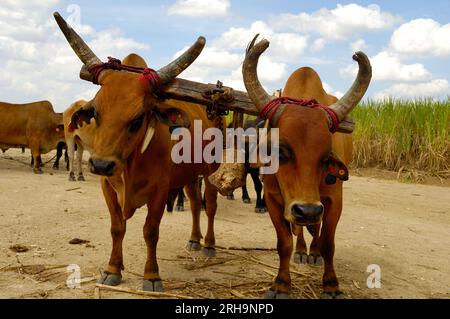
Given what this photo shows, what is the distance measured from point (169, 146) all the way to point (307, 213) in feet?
4.79

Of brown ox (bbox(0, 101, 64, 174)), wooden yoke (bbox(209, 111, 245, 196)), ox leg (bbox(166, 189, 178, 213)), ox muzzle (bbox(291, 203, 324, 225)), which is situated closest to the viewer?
ox muzzle (bbox(291, 203, 324, 225))

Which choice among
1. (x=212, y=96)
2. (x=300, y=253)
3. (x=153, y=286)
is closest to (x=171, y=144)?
(x=212, y=96)

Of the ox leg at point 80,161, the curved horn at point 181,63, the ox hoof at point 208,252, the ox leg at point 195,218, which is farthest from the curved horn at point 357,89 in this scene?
the ox leg at point 80,161

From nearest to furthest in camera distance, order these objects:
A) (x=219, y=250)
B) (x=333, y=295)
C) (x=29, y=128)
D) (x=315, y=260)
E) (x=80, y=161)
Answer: (x=333, y=295)
(x=315, y=260)
(x=219, y=250)
(x=80, y=161)
(x=29, y=128)

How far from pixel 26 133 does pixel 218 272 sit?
994 centimetres

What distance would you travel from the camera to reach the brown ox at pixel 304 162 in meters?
3.31

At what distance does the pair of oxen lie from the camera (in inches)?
133

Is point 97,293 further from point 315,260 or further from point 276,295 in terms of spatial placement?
point 315,260

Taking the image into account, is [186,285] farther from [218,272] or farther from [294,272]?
[294,272]

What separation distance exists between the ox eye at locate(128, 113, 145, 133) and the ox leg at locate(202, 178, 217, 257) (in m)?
2.16

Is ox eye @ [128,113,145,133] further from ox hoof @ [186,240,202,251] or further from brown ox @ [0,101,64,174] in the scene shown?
brown ox @ [0,101,64,174]

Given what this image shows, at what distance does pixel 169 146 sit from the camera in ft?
13.5

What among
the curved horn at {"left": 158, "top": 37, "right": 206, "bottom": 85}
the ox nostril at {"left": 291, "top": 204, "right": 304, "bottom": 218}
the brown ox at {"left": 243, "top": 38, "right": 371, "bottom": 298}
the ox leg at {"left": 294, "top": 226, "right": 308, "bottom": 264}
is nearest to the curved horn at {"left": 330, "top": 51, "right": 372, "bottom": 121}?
the brown ox at {"left": 243, "top": 38, "right": 371, "bottom": 298}

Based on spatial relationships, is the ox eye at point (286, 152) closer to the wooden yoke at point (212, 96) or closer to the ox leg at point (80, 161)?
the wooden yoke at point (212, 96)
